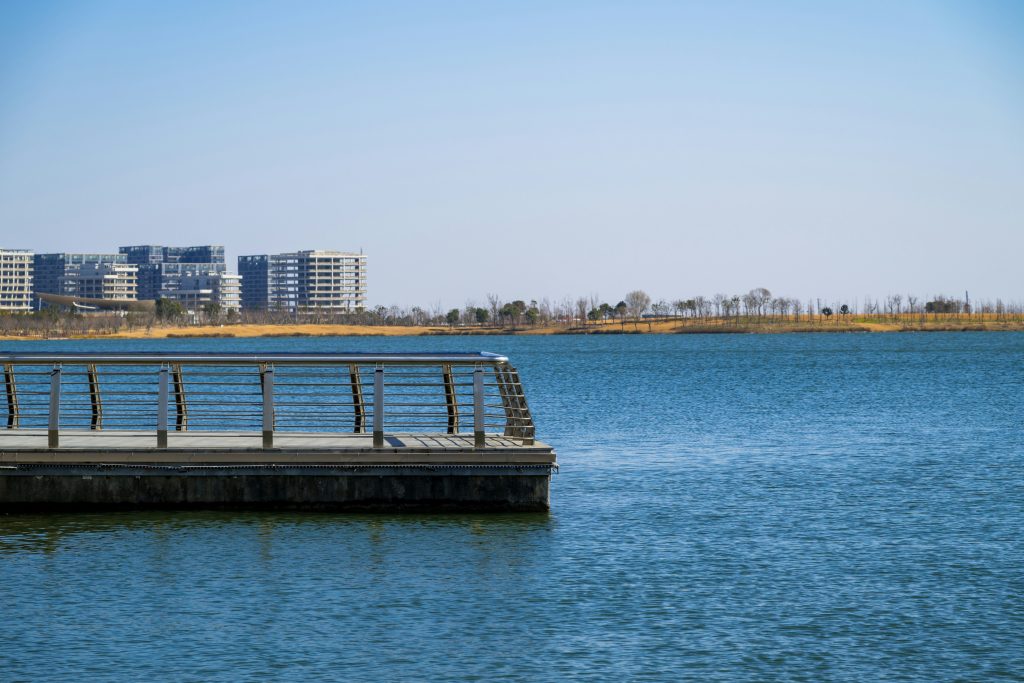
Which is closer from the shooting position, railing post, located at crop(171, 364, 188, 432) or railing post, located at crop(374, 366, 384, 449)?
railing post, located at crop(374, 366, 384, 449)

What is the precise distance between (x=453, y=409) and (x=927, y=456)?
1626 centimetres

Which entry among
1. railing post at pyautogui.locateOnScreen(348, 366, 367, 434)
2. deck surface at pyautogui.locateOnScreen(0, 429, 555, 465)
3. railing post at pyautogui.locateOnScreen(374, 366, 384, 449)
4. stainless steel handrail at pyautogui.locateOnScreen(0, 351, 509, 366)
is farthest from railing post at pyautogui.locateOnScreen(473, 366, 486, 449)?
railing post at pyautogui.locateOnScreen(348, 366, 367, 434)

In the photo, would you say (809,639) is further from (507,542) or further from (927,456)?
(927,456)

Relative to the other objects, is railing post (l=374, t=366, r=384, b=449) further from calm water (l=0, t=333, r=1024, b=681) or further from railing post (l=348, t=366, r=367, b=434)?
railing post (l=348, t=366, r=367, b=434)

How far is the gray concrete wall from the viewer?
19062 mm

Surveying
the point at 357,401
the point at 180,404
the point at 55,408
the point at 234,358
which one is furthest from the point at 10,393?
the point at 357,401

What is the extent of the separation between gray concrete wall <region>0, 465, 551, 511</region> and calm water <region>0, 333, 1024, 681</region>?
251mm

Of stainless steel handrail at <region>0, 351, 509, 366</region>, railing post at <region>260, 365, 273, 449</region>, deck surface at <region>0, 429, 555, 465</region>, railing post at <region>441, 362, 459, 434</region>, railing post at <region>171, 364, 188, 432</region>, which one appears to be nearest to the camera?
deck surface at <region>0, 429, 555, 465</region>

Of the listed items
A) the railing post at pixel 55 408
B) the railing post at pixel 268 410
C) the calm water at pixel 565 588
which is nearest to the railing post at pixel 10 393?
the railing post at pixel 55 408

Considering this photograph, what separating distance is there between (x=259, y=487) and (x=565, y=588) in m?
5.46

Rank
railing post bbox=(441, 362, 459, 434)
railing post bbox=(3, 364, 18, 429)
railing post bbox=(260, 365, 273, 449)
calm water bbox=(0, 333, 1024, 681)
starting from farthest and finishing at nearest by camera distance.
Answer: railing post bbox=(3, 364, 18, 429) < railing post bbox=(441, 362, 459, 434) < railing post bbox=(260, 365, 273, 449) < calm water bbox=(0, 333, 1024, 681)

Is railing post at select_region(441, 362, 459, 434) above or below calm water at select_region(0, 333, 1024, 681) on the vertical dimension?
above

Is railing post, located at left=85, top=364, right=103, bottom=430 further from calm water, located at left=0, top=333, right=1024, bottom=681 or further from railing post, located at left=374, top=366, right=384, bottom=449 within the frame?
railing post, located at left=374, top=366, right=384, bottom=449

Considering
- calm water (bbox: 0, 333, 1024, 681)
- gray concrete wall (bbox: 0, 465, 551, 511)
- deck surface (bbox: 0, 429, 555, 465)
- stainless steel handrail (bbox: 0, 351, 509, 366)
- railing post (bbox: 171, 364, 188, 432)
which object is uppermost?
stainless steel handrail (bbox: 0, 351, 509, 366)
